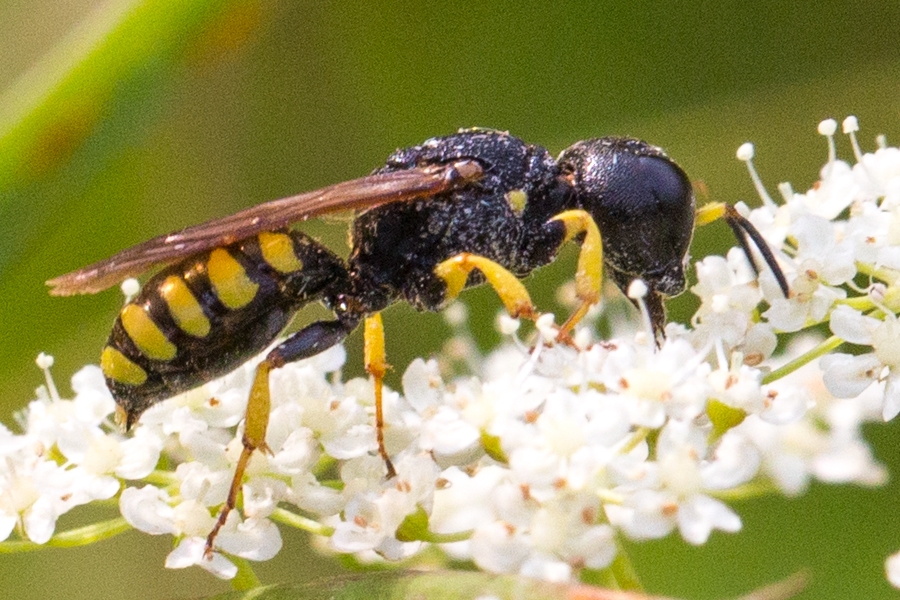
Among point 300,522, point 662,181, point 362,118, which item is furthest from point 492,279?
point 362,118

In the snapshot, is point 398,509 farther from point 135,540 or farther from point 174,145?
point 174,145

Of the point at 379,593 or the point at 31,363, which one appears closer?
the point at 379,593

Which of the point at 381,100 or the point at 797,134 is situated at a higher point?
the point at 381,100

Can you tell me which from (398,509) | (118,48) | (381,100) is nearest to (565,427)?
(398,509)

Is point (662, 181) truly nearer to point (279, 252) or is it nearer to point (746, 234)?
point (746, 234)

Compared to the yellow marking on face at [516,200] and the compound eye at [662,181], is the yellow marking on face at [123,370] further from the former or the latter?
the compound eye at [662,181]

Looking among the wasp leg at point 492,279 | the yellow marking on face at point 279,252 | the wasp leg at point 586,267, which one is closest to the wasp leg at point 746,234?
the wasp leg at point 586,267

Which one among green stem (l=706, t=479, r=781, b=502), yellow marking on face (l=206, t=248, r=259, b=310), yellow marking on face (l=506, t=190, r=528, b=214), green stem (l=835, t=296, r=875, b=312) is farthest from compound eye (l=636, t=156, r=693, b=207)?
yellow marking on face (l=206, t=248, r=259, b=310)
